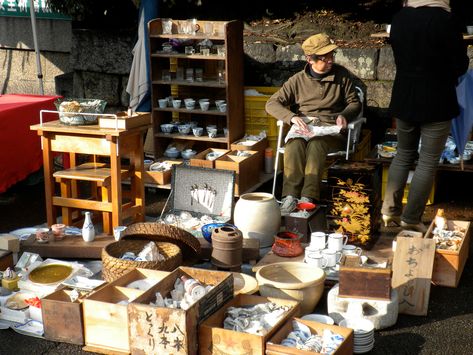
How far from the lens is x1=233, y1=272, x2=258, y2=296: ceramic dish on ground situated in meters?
4.65

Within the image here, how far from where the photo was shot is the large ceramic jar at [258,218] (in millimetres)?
5680

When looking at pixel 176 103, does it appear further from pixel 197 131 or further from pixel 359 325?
pixel 359 325

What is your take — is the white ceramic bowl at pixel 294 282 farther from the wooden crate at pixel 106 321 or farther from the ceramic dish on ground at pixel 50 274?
the ceramic dish on ground at pixel 50 274

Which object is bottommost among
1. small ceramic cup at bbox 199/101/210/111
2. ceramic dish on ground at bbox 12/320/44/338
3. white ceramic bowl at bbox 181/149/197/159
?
ceramic dish on ground at bbox 12/320/44/338

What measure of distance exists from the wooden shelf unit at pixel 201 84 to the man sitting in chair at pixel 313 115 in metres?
0.88

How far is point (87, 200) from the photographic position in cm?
598

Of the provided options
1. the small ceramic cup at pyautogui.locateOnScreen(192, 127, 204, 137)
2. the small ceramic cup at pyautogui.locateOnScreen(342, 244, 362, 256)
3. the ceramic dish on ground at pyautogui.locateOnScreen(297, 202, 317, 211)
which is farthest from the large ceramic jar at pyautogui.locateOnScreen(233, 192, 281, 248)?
the small ceramic cup at pyautogui.locateOnScreen(192, 127, 204, 137)

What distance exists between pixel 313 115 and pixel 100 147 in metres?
1.93

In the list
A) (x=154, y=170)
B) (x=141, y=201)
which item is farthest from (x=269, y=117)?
(x=141, y=201)

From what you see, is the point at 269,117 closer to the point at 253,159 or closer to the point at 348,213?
the point at 253,159

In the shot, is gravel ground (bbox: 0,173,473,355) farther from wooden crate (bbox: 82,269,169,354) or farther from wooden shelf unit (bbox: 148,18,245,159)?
wooden shelf unit (bbox: 148,18,245,159)

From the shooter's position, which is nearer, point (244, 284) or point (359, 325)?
point (359, 325)

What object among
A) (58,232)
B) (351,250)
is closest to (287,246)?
(351,250)

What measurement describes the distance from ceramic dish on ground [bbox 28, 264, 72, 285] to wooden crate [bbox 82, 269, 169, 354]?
0.68 metres
